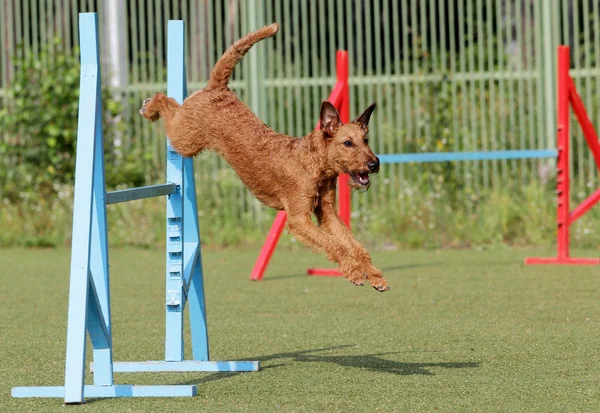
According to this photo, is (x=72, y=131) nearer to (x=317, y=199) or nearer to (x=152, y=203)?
(x=152, y=203)

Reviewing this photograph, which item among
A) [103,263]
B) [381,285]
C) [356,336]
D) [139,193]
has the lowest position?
[356,336]

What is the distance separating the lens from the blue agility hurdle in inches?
168

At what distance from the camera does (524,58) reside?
40.9 feet

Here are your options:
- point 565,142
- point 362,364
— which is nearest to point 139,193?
point 362,364

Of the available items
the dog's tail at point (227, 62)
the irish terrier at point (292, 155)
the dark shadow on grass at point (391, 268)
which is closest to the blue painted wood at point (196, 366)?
the irish terrier at point (292, 155)

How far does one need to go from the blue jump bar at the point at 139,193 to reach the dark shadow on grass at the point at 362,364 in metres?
0.90

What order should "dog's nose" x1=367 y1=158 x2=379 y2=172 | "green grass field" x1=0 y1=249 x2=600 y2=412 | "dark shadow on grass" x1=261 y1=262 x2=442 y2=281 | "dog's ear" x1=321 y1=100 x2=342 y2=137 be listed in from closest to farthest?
"green grass field" x1=0 y1=249 x2=600 y2=412 < "dog's nose" x1=367 y1=158 x2=379 y2=172 < "dog's ear" x1=321 y1=100 x2=342 y2=137 < "dark shadow on grass" x1=261 y1=262 x2=442 y2=281

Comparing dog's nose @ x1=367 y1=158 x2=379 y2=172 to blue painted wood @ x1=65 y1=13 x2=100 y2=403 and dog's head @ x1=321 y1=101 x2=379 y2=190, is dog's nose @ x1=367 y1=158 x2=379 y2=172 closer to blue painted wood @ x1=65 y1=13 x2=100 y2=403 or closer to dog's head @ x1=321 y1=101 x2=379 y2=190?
dog's head @ x1=321 y1=101 x2=379 y2=190

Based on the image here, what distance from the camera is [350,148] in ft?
15.8

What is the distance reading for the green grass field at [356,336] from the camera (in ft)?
14.8

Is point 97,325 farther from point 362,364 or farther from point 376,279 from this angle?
point 362,364

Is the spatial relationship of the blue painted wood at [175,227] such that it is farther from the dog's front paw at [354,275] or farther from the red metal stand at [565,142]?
the red metal stand at [565,142]

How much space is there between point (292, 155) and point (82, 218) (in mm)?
1113

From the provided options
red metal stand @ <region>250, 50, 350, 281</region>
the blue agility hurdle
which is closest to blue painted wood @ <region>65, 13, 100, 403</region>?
the blue agility hurdle
